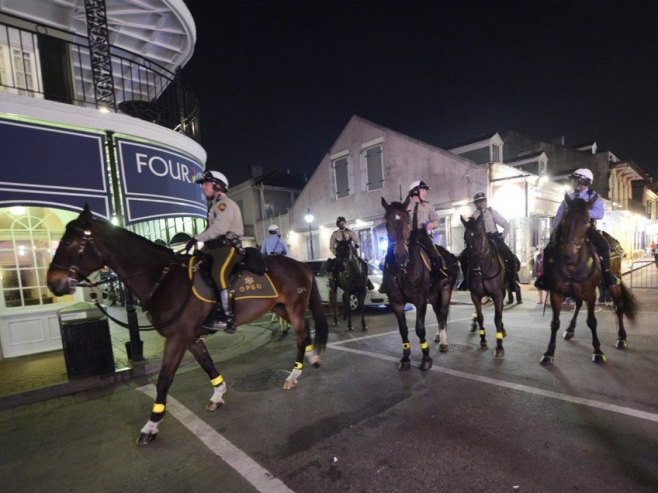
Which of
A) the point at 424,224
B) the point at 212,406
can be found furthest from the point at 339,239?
the point at 212,406

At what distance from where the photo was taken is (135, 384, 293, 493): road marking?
2.86 meters

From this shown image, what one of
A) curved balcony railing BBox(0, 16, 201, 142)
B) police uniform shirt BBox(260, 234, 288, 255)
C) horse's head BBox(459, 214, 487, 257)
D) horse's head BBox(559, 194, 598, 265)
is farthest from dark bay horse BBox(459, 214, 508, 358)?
curved balcony railing BBox(0, 16, 201, 142)

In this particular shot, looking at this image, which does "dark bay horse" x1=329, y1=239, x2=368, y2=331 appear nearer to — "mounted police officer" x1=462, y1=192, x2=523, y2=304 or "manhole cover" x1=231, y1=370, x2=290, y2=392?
"mounted police officer" x1=462, y1=192, x2=523, y2=304

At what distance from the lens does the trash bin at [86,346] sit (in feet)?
18.3

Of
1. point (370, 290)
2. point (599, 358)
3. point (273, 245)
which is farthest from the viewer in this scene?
point (370, 290)

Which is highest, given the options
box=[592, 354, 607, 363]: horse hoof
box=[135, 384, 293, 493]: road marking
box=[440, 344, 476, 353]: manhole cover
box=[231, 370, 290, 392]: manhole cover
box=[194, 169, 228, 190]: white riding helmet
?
box=[194, 169, 228, 190]: white riding helmet

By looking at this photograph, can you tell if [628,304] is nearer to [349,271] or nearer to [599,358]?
[599,358]

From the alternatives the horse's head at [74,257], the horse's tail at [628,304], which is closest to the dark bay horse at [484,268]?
the horse's tail at [628,304]

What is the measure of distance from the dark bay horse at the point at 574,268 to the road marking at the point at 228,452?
443cm

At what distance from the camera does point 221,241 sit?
457cm

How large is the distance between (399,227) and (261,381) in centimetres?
326

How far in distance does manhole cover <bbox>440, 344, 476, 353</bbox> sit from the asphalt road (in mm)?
320

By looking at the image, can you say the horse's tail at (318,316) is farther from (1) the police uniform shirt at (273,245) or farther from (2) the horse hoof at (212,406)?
(1) the police uniform shirt at (273,245)

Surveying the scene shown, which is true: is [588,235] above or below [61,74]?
below
